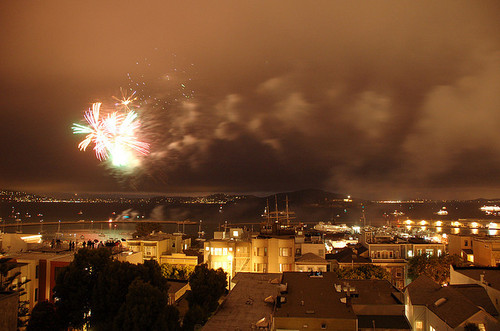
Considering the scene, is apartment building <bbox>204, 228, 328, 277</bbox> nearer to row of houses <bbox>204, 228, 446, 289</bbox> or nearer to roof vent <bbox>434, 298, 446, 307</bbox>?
row of houses <bbox>204, 228, 446, 289</bbox>

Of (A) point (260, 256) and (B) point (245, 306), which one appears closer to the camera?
(B) point (245, 306)

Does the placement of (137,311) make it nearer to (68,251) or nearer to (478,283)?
(68,251)

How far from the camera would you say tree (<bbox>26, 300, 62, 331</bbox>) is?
14.7 m

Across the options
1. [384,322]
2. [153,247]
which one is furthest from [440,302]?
[153,247]

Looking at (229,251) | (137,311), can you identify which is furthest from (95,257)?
(229,251)

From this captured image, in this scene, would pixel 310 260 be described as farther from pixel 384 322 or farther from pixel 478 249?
pixel 478 249

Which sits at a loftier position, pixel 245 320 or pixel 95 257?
pixel 95 257

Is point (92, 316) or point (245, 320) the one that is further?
point (92, 316)

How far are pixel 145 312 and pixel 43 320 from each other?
203 inches

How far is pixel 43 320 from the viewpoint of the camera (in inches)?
581

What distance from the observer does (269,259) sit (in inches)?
1213

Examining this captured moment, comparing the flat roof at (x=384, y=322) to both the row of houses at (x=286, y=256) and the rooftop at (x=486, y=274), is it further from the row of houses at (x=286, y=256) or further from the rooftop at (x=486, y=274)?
the row of houses at (x=286, y=256)

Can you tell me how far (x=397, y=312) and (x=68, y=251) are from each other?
65.5 feet

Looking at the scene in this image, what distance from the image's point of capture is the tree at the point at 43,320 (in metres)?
14.7
